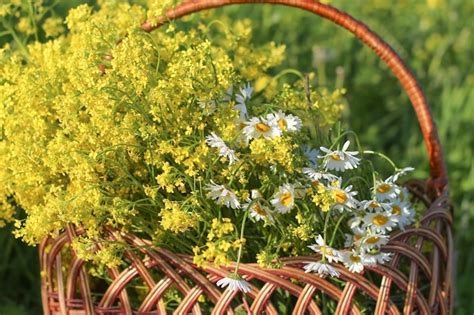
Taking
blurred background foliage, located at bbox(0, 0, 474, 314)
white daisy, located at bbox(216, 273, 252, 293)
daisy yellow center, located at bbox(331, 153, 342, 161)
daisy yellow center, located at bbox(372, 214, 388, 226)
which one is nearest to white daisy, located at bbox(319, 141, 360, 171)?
daisy yellow center, located at bbox(331, 153, 342, 161)

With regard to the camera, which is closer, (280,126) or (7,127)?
(280,126)

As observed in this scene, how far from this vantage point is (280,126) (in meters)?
1.28

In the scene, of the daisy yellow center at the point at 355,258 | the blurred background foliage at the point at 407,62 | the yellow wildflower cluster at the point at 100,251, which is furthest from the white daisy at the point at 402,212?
the blurred background foliage at the point at 407,62

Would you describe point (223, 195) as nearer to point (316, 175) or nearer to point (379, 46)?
point (316, 175)

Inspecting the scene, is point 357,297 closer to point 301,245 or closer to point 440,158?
point 301,245

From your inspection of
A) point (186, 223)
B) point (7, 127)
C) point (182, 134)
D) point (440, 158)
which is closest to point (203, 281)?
point (186, 223)

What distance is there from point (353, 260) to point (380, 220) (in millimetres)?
85

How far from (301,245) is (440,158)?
41cm

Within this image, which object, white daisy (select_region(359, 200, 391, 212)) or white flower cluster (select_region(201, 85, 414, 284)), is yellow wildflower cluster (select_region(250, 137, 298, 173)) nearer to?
white flower cluster (select_region(201, 85, 414, 284))

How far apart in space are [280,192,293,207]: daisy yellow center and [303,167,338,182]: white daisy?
4 centimetres

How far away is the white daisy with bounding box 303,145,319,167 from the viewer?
54.8 inches

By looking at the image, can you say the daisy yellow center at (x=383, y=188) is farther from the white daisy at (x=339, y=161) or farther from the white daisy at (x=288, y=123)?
the white daisy at (x=288, y=123)

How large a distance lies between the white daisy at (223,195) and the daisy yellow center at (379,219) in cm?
23

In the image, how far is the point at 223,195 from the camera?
1264 millimetres
